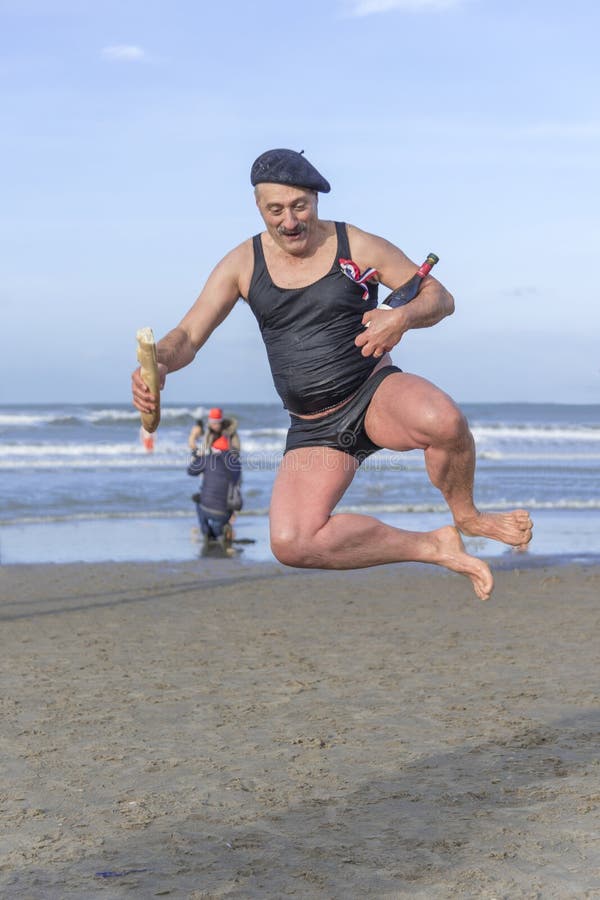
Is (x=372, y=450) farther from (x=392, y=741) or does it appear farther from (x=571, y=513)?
(x=571, y=513)

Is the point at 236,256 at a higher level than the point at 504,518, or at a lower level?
higher

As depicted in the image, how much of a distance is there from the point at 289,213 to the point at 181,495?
18233 mm

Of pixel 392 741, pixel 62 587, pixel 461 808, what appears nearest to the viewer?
pixel 461 808

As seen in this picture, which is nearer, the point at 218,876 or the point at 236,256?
the point at 218,876

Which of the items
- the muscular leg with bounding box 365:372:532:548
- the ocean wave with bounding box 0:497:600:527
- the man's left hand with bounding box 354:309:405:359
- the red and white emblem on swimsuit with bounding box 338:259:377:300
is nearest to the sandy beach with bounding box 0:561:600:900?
the muscular leg with bounding box 365:372:532:548

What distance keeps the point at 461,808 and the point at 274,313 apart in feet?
7.88

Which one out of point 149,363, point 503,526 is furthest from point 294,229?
point 503,526

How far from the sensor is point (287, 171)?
5.18 m

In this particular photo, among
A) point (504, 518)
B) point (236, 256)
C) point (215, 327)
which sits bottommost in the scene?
point (504, 518)

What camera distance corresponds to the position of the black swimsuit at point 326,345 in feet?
17.7

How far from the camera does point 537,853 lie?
14.7 feet

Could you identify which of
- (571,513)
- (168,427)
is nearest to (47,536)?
(571,513)

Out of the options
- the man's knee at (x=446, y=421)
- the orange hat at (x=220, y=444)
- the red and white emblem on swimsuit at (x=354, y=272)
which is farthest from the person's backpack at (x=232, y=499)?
the man's knee at (x=446, y=421)

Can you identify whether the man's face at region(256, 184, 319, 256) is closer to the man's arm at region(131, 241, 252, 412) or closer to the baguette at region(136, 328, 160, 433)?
the man's arm at region(131, 241, 252, 412)
